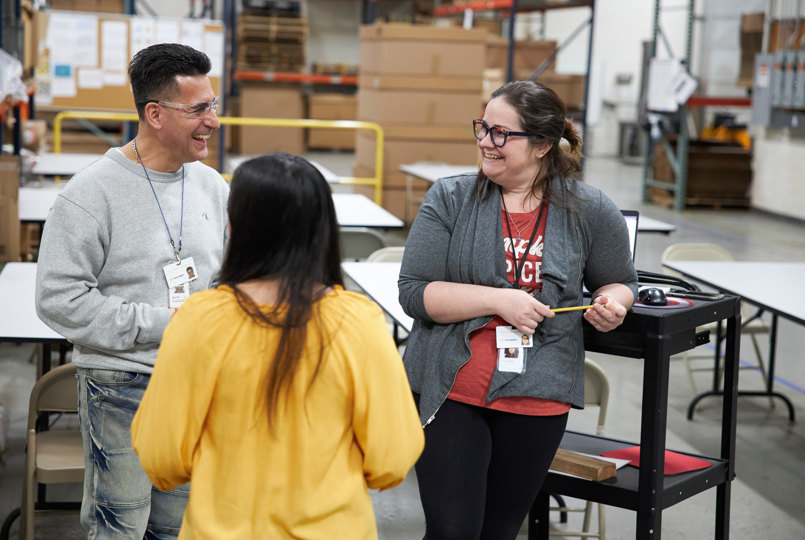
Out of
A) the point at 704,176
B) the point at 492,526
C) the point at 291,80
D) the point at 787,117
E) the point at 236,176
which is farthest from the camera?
the point at 291,80

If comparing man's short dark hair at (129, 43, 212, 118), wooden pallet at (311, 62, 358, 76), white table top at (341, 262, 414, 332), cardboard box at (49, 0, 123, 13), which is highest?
cardboard box at (49, 0, 123, 13)

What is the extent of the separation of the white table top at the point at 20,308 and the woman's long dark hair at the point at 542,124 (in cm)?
159

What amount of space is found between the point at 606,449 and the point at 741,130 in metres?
12.0

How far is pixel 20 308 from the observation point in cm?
316

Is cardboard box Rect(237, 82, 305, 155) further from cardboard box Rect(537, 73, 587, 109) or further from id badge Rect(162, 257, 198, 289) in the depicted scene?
id badge Rect(162, 257, 198, 289)

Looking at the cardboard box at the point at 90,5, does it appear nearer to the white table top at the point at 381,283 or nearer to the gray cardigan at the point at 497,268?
the white table top at the point at 381,283

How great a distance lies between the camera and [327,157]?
16125mm

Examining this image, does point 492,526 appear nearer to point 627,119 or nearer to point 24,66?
point 24,66

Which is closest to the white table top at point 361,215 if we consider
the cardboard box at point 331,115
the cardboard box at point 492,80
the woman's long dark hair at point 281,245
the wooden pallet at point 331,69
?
the woman's long dark hair at point 281,245

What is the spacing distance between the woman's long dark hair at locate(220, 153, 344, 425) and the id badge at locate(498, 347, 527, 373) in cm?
69

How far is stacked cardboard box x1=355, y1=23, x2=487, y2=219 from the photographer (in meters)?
8.51

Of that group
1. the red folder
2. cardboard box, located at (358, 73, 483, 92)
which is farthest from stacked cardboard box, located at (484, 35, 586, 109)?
the red folder

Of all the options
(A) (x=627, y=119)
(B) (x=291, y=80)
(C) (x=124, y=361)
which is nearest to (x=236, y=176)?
(C) (x=124, y=361)

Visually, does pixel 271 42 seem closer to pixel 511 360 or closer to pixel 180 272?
pixel 180 272
